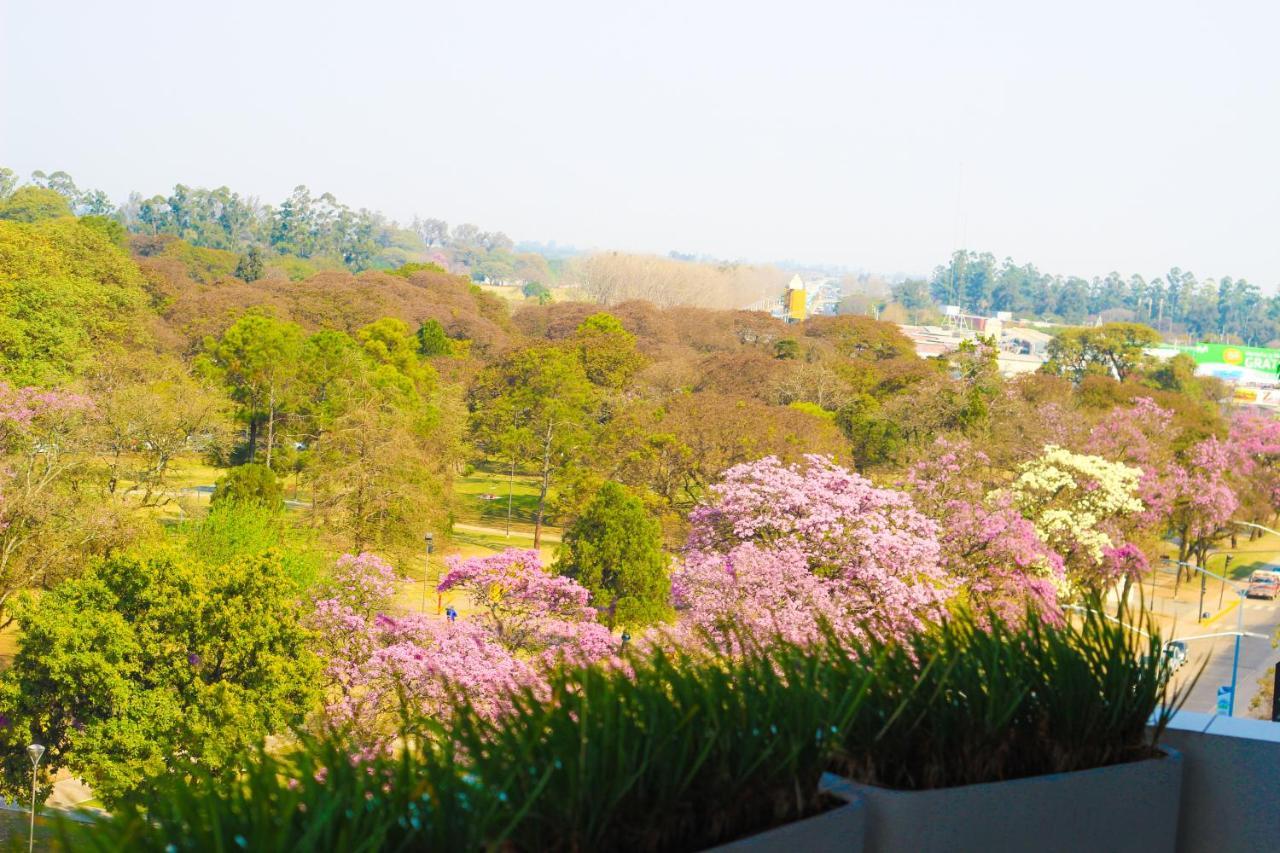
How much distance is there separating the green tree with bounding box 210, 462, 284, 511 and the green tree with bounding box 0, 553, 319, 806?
1069cm

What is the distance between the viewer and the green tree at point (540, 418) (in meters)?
36.3

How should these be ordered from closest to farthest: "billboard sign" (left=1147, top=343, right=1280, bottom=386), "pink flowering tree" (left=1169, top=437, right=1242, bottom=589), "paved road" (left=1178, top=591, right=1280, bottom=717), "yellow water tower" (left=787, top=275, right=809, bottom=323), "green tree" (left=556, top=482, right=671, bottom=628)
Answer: "green tree" (left=556, top=482, right=671, bottom=628), "paved road" (left=1178, top=591, right=1280, bottom=717), "pink flowering tree" (left=1169, top=437, right=1242, bottom=589), "billboard sign" (left=1147, top=343, right=1280, bottom=386), "yellow water tower" (left=787, top=275, right=809, bottom=323)

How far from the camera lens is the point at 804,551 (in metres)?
17.8

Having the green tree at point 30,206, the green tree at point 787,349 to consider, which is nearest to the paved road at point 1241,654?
the green tree at point 787,349

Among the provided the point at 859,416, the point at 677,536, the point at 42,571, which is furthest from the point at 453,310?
the point at 42,571

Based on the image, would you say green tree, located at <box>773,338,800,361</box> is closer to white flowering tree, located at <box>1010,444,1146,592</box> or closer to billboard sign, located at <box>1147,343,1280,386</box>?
white flowering tree, located at <box>1010,444,1146,592</box>

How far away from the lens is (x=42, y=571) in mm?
19453

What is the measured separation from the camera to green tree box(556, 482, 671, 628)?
2198 centimetres

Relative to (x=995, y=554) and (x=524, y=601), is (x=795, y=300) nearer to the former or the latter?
(x=995, y=554)

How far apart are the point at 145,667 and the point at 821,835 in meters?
13.3

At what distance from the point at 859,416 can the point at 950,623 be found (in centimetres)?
3645

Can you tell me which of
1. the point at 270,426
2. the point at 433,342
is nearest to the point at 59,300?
the point at 270,426

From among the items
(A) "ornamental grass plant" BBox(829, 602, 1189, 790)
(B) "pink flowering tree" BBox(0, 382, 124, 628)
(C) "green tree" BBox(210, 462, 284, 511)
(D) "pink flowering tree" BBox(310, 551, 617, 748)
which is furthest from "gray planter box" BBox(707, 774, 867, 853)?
(C) "green tree" BBox(210, 462, 284, 511)

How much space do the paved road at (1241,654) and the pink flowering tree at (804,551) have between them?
7.06 metres
